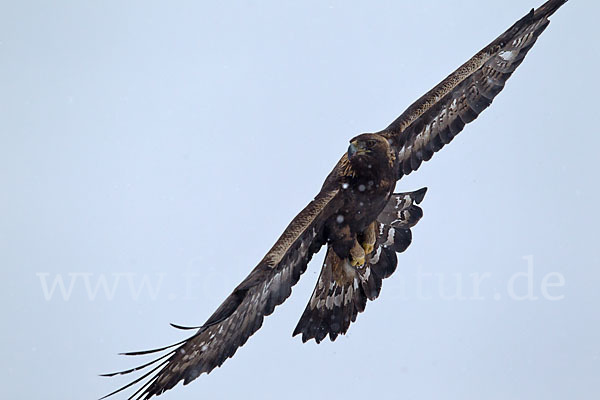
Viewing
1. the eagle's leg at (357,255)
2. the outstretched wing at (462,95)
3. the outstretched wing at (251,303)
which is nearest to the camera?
the outstretched wing at (251,303)

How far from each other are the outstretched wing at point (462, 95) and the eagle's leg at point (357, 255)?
725 mm

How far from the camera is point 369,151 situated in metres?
6.67

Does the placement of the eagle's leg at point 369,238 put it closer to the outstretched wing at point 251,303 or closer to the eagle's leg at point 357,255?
the eagle's leg at point 357,255

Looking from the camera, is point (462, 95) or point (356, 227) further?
point (462, 95)

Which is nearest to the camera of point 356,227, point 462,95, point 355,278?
point 356,227

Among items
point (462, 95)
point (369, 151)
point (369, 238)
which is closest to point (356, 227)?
point (369, 238)

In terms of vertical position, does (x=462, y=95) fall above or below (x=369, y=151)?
above

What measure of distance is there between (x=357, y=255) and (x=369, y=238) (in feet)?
0.59

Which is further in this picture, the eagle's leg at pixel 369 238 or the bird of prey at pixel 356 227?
the eagle's leg at pixel 369 238

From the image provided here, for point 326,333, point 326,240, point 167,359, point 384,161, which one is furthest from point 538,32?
point 167,359

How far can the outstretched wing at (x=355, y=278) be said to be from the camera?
738cm

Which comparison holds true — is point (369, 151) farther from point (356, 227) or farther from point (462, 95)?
point (462, 95)

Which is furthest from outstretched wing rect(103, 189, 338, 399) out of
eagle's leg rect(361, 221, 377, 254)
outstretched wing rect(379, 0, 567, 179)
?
outstretched wing rect(379, 0, 567, 179)

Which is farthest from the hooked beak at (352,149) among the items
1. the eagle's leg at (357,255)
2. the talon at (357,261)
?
the talon at (357,261)
